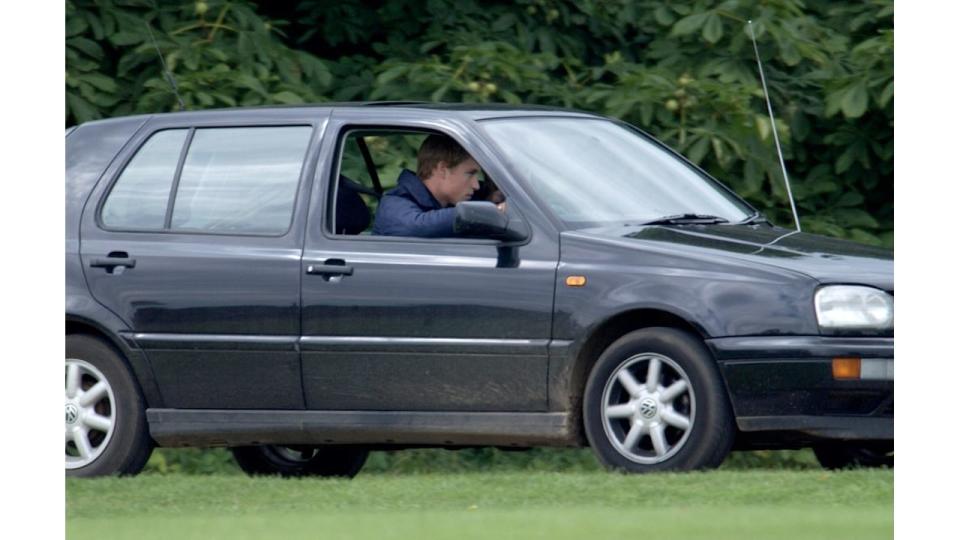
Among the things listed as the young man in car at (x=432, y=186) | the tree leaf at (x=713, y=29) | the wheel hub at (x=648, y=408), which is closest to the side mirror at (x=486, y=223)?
the young man in car at (x=432, y=186)

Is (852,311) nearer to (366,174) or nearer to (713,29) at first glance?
(366,174)

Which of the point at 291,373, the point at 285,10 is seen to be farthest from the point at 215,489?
the point at 285,10

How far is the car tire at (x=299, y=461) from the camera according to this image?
35.7 feet

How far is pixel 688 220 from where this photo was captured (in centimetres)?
926

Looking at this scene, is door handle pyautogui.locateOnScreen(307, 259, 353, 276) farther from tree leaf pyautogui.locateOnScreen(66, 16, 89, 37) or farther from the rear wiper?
tree leaf pyautogui.locateOnScreen(66, 16, 89, 37)

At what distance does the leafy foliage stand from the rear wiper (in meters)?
3.63

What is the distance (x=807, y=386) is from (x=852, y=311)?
13.1 inches

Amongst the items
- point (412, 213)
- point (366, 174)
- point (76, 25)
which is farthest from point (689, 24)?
point (412, 213)

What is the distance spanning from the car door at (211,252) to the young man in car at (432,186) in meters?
0.38

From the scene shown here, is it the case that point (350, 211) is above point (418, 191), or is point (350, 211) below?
below

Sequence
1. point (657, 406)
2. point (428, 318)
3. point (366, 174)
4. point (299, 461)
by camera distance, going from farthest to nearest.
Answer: point (366, 174)
point (299, 461)
point (428, 318)
point (657, 406)

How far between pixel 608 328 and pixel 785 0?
18.3ft
